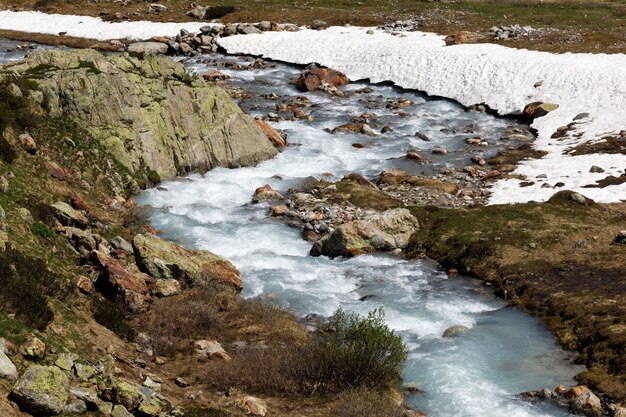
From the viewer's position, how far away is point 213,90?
37906 millimetres

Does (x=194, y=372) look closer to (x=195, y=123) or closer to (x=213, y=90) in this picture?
(x=195, y=123)

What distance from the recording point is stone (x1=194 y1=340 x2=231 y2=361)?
1792 cm

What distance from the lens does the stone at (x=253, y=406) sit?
15.4m

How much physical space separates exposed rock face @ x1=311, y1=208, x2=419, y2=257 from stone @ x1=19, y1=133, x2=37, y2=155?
11.5 meters

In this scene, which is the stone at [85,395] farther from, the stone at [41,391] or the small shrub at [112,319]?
the small shrub at [112,319]

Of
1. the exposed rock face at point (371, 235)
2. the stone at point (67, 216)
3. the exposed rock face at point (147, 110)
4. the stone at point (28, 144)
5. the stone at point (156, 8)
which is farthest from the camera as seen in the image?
the stone at point (156, 8)

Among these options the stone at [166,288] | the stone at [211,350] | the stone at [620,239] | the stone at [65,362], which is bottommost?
the stone at [620,239]

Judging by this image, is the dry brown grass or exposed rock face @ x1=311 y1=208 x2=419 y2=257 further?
exposed rock face @ x1=311 y1=208 x2=419 y2=257

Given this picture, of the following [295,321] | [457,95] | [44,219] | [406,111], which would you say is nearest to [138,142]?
[44,219]

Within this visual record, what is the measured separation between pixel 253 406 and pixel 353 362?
2964mm

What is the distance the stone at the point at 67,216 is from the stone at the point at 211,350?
7.34 m

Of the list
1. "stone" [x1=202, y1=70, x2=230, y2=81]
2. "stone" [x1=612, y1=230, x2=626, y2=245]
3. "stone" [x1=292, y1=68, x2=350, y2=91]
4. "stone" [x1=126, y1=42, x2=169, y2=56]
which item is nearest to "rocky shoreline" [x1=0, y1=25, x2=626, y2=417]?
"stone" [x1=612, y1=230, x2=626, y2=245]

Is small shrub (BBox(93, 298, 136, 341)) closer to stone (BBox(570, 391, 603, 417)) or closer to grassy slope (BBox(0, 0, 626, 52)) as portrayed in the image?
stone (BBox(570, 391, 603, 417))

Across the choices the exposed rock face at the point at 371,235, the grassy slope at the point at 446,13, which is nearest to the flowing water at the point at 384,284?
the exposed rock face at the point at 371,235
